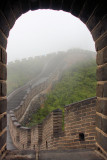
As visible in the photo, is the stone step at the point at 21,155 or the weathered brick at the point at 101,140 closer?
the weathered brick at the point at 101,140

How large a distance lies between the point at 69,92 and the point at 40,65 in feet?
72.5

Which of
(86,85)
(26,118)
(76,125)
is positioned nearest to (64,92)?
(86,85)

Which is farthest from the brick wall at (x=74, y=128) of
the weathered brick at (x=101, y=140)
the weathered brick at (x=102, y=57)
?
the weathered brick at (x=102, y=57)

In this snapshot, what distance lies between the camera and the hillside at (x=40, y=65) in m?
25.6

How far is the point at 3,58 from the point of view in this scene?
238 cm

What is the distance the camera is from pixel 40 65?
37.1 metres

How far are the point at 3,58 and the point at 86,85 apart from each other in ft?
50.6

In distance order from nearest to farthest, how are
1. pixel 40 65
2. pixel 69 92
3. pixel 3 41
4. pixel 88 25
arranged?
1. pixel 3 41
2. pixel 88 25
3. pixel 69 92
4. pixel 40 65

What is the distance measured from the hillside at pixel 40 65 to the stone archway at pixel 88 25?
726 inches

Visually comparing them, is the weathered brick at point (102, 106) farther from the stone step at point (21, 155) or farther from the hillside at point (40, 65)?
the hillside at point (40, 65)

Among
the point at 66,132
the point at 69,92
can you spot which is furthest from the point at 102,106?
the point at 69,92

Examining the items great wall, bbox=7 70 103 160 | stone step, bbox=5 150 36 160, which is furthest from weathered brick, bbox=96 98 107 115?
stone step, bbox=5 150 36 160

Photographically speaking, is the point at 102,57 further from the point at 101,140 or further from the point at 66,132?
the point at 66,132

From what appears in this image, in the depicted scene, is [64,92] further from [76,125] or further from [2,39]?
[2,39]
